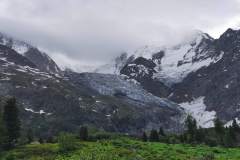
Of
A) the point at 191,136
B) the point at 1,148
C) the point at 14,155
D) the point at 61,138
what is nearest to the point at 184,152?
the point at 61,138

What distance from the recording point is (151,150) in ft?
230

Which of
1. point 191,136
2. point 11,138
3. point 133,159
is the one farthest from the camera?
point 191,136

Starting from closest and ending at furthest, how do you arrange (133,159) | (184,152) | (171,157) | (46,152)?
(133,159), (171,157), (184,152), (46,152)

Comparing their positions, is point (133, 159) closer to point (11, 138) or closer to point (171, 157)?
point (171, 157)

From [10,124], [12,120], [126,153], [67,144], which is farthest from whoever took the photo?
[10,124]

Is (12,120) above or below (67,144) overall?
above

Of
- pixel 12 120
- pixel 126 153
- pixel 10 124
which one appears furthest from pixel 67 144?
pixel 10 124

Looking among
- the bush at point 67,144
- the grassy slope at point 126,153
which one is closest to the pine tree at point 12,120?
the grassy slope at point 126,153

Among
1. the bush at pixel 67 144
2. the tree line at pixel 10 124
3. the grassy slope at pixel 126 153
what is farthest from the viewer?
the tree line at pixel 10 124

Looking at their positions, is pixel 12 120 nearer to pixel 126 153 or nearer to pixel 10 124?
pixel 10 124

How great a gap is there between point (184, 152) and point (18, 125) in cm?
4483

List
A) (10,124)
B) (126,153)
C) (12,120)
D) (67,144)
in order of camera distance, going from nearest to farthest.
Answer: (126,153)
(67,144)
(12,120)
(10,124)

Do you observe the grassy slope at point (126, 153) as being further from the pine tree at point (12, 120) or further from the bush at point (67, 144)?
the pine tree at point (12, 120)


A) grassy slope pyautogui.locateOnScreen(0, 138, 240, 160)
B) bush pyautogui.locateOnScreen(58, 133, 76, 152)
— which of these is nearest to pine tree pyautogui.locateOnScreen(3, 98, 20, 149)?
grassy slope pyautogui.locateOnScreen(0, 138, 240, 160)
